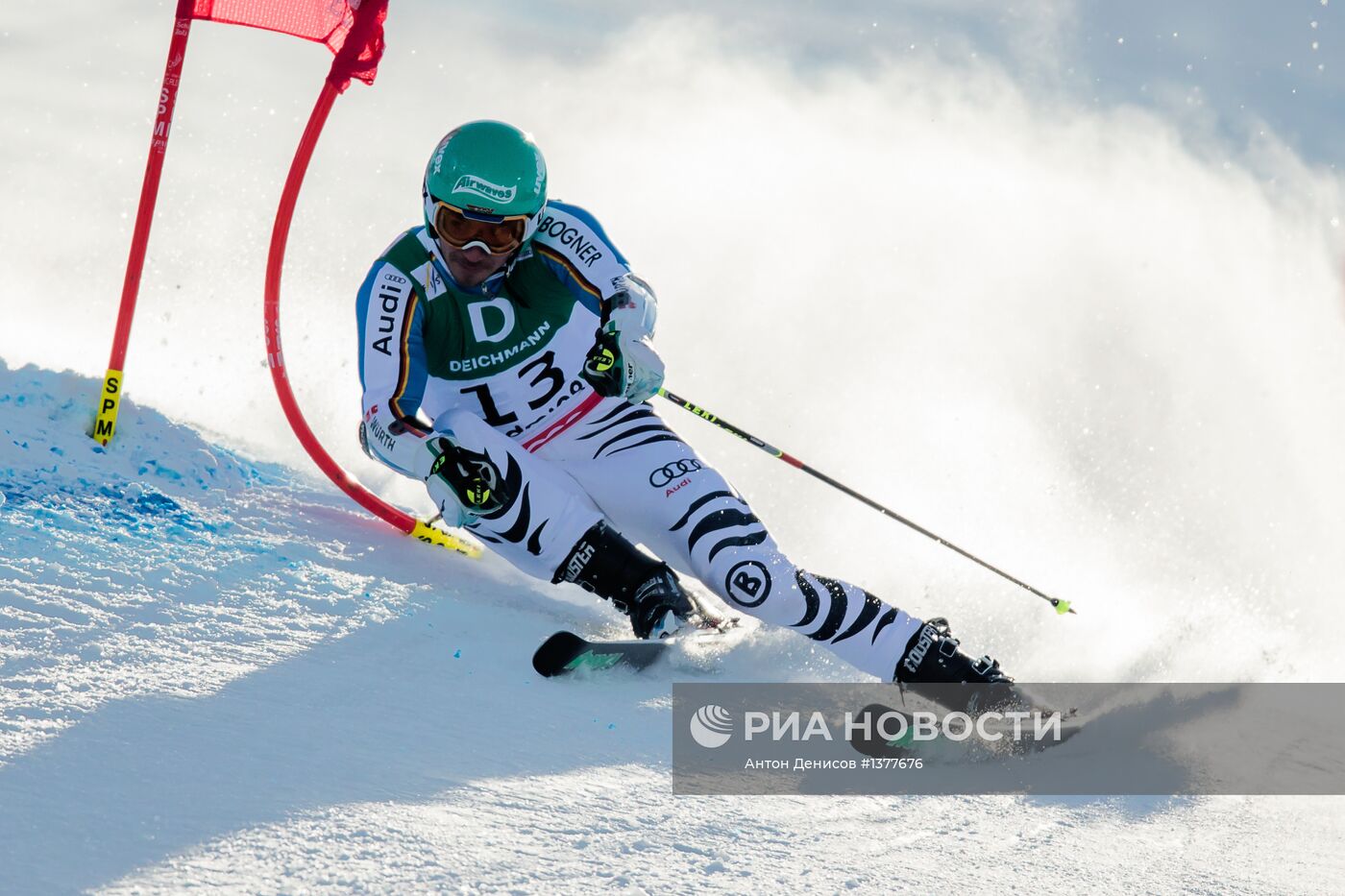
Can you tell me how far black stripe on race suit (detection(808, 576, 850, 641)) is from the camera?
367cm

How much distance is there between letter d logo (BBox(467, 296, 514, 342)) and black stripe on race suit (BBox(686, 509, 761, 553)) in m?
0.98

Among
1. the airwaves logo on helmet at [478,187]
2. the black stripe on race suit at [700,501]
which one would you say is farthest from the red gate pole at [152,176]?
the black stripe on race suit at [700,501]

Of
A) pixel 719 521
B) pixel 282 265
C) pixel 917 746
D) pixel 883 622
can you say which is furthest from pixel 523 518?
pixel 282 265

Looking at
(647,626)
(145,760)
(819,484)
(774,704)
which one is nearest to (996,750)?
(774,704)

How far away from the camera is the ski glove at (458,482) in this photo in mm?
3602

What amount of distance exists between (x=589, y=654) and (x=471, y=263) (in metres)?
1.40

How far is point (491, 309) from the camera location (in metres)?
4.03

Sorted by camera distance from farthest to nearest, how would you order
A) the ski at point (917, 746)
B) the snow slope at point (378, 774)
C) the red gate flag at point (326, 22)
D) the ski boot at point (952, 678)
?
the red gate flag at point (326, 22) → the ski boot at point (952, 678) → the ski at point (917, 746) → the snow slope at point (378, 774)

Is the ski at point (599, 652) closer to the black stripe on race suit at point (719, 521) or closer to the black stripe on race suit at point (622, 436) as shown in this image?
the black stripe on race suit at point (719, 521)

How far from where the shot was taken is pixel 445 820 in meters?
2.06

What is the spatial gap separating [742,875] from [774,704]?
5.02 ft

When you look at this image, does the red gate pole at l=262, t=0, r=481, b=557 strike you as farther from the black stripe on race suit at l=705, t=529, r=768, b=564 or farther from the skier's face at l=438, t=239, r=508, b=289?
the black stripe on race suit at l=705, t=529, r=768, b=564

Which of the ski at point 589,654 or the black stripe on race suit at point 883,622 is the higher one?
the black stripe on race suit at point 883,622

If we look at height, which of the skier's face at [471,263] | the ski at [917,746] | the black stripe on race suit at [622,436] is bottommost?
the ski at [917,746]
